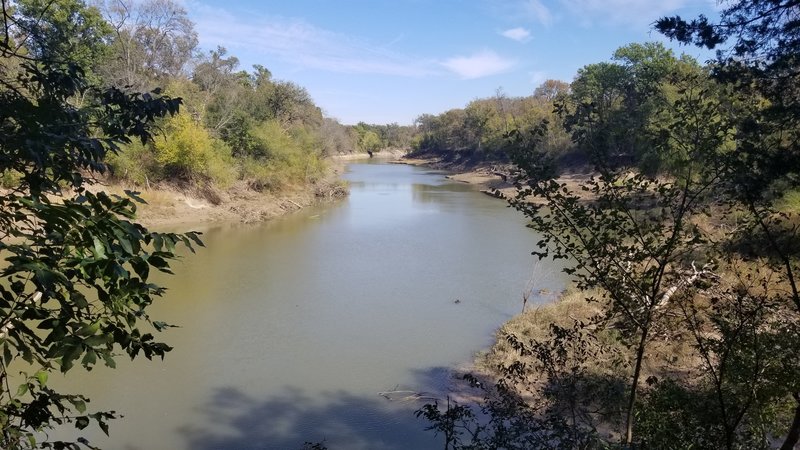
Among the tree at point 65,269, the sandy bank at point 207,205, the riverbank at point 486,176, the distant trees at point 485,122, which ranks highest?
the distant trees at point 485,122

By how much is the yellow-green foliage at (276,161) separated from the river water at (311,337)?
776 centimetres

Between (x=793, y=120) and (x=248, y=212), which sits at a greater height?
(x=793, y=120)

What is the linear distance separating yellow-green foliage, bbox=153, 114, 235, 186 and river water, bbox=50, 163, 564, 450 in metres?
4.68

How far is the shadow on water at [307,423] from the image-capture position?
7.11 meters

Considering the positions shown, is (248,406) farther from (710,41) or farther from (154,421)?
(710,41)

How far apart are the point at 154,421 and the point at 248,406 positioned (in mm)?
1279

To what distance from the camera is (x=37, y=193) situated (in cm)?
208

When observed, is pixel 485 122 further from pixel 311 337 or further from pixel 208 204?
pixel 311 337

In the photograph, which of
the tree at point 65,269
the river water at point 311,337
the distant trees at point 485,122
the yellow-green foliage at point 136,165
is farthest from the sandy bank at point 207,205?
the distant trees at point 485,122

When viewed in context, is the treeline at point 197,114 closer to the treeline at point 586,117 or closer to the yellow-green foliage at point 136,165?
the yellow-green foliage at point 136,165

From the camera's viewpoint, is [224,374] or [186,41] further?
[186,41]

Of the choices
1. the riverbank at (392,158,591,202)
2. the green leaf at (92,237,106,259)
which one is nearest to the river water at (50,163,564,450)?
the green leaf at (92,237,106,259)

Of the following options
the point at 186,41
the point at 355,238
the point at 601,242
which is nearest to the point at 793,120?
the point at 601,242

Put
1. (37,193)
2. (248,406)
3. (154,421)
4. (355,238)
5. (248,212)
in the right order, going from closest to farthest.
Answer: (37,193)
(154,421)
(248,406)
(355,238)
(248,212)
